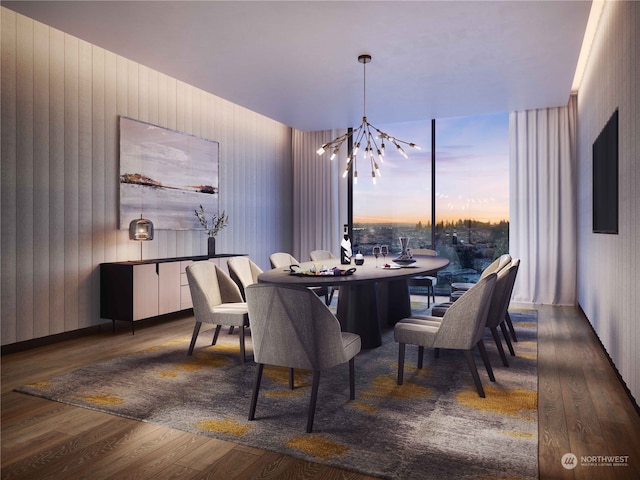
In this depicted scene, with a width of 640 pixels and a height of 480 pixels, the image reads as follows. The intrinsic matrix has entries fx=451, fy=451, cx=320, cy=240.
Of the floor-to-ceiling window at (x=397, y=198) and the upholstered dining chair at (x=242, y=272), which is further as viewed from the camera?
the floor-to-ceiling window at (x=397, y=198)

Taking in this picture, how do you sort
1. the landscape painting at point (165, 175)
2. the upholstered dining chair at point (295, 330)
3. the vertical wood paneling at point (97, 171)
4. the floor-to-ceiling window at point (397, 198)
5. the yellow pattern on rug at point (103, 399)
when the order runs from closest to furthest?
the upholstered dining chair at point (295, 330) < the yellow pattern on rug at point (103, 399) < the vertical wood paneling at point (97, 171) < the landscape painting at point (165, 175) < the floor-to-ceiling window at point (397, 198)

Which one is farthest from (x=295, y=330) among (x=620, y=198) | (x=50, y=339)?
(x=50, y=339)

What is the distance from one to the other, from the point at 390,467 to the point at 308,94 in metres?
4.61

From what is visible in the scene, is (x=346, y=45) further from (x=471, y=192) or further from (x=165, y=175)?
(x=471, y=192)

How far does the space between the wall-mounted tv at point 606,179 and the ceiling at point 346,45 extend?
3.15 ft

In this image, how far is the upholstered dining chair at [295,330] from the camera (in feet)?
7.56

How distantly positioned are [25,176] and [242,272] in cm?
207

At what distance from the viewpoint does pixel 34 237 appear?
159 inches

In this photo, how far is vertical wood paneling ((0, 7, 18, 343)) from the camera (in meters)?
3.78

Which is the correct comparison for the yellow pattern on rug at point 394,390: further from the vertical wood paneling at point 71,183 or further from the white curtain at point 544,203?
the white curtain at point 544,203

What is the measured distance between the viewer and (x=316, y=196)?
7.96 m

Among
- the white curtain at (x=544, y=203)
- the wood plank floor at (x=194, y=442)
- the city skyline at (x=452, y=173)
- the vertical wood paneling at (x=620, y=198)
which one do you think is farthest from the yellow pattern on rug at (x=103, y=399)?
the white curtain at (x=544, y=203)

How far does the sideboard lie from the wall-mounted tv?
13.6 ft

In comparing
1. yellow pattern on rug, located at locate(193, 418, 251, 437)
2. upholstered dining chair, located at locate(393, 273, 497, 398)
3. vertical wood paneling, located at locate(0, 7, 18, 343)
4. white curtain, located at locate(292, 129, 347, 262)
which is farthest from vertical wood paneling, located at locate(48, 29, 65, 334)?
white curtain, located at locate(292, 129, 347, 262)
